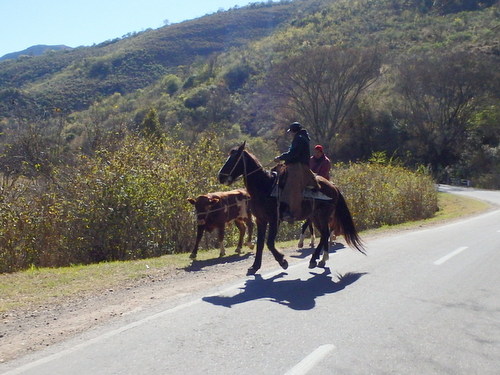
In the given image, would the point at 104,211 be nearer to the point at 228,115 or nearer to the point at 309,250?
the point at 309,250

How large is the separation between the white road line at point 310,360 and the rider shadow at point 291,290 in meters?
1.56

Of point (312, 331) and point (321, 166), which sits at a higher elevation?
point (321, 166)

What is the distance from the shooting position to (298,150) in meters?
9.47

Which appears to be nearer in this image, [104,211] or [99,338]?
[99,338]

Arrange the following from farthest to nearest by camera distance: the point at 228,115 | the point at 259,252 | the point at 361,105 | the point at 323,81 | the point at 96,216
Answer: the point at 228,115 → the point at 361,105 → the point at 323,81 → the point at 96,216 → the point at 259,252

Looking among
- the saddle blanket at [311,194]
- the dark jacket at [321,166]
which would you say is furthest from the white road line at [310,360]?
the dark jacket at [321,166]

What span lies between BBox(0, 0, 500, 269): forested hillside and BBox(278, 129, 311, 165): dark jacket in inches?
228

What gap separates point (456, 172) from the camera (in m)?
50.7

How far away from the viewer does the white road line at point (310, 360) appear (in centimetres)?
512

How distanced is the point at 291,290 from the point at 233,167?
8.14 ft

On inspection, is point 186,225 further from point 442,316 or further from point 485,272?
point 442,316

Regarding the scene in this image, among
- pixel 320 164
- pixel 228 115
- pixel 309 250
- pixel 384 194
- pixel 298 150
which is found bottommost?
pixel 384 194

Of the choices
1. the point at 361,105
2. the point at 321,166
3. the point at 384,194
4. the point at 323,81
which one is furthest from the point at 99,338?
the point at 361,105

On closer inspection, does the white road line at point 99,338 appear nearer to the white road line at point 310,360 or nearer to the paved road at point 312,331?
the paved road at point 312,331
